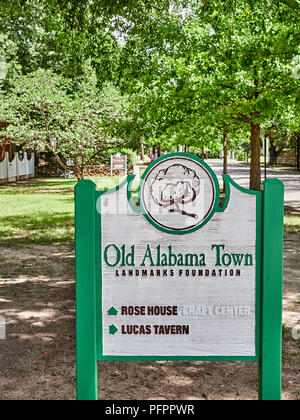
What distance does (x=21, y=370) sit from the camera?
451cm

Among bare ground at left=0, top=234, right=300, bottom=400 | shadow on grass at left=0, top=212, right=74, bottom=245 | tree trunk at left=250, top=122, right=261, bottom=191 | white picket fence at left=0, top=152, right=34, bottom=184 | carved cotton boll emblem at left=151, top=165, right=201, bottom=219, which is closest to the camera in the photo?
carved cotton boll emblem at left=151, top=165, right=201, bottom=219

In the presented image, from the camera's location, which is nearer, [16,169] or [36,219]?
[36,219]

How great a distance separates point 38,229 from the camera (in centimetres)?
1266

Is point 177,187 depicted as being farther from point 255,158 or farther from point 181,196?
point 255,158

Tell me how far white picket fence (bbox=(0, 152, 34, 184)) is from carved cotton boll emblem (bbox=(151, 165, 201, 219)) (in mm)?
27508

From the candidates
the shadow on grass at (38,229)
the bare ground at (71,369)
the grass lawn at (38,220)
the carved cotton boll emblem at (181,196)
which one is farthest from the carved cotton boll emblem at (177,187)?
the shadow on grass at (38,229)

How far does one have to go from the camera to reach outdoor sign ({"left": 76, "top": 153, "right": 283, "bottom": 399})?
3.02 metres

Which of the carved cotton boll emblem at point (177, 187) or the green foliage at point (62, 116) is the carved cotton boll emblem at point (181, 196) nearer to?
the carved cotton boll emblem at point (177, 187)

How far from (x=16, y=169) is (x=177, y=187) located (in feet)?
100

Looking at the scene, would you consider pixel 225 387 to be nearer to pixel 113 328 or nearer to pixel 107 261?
pixel 113 328

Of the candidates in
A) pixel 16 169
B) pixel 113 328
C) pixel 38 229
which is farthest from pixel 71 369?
pixel 16 169

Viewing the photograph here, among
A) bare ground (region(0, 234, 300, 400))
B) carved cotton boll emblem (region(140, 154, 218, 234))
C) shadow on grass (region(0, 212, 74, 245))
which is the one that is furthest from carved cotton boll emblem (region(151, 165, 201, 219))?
shadow on grass (region(0, 212, 74, 245))

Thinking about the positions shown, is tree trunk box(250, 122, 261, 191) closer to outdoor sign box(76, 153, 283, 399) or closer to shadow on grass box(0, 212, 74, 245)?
shadow on grass box(0, 212, 74, 245)
